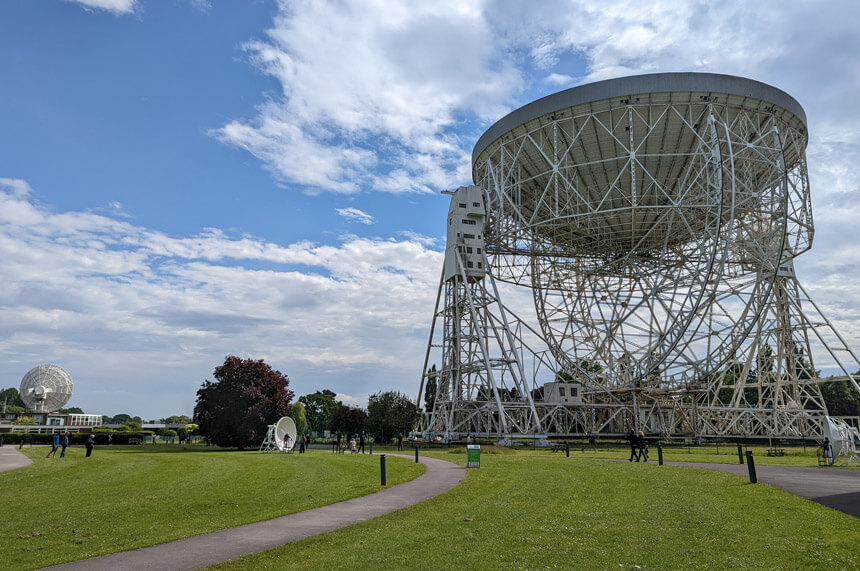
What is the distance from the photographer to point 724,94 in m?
33.9

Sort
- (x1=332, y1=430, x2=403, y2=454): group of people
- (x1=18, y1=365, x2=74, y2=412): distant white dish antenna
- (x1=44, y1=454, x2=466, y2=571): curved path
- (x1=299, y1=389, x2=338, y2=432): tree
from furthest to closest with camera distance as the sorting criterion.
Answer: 1. (x1=299, y1=389, x2=338, y2=432): tree
2. (x1=18, y1=365, x2=74, y2=412): distant white dish antenna
3. (x1=332, y1=430, x2=403, y2=454): group of people
4. (x1=44, y1=454, x2=466, y2=571): curved path

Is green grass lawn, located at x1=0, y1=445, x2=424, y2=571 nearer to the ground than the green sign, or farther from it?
nearer to the ground

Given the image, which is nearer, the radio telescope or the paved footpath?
the paved footpath

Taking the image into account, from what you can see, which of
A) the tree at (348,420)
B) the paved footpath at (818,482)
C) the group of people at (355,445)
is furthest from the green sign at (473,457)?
the tree at (348,420)

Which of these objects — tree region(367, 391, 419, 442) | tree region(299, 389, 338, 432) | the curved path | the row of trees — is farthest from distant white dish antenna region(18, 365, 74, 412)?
the curved path

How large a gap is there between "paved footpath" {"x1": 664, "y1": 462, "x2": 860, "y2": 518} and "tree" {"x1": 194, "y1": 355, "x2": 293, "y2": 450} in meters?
32.1

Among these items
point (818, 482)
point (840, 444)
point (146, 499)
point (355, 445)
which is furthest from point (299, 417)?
point (818, 482)

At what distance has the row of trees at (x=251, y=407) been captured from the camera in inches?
1810

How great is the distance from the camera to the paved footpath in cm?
1277

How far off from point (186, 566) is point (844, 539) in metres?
9.00

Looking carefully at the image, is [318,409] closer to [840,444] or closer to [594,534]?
[840,444]

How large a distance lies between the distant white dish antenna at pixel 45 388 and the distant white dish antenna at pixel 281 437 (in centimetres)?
6714

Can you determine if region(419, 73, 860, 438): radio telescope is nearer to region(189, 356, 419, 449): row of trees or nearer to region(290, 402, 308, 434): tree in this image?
region(189, 356, 419, 449): row of trees

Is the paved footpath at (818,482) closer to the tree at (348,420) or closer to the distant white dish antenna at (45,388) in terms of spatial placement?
the tree at (348,420)
